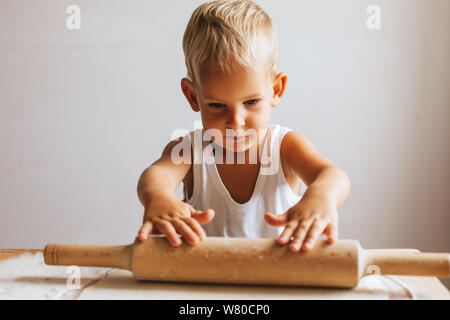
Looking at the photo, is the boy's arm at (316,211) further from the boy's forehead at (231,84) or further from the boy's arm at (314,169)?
the boy's forehead at (231,84)

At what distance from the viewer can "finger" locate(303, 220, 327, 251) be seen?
625 mm

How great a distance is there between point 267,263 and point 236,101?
13.1 inches

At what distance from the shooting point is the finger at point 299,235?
625mm

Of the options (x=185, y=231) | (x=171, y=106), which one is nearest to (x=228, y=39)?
(x=185, y=231)

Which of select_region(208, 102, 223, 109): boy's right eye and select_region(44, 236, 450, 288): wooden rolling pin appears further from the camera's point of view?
select_region(208, 102, 223, 109): boy's right eye

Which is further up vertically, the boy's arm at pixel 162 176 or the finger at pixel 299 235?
the boy's arm at pixel 162 176

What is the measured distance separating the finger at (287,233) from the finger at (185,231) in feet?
0.37

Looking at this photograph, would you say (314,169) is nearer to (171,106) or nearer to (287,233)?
(287,233)

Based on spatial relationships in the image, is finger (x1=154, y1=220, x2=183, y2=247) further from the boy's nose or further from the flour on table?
the boy's nose

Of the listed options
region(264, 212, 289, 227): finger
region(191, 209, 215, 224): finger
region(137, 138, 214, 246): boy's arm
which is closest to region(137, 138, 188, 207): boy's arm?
region(137, 138, 214, 246): boy's arm

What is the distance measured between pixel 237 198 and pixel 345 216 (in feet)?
2.70

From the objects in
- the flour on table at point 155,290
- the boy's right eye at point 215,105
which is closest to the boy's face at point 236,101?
the boy's right eye at point 215,105
